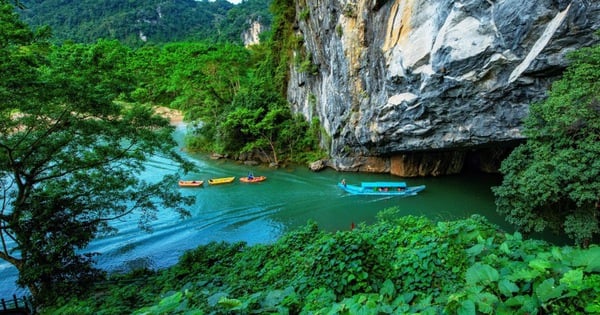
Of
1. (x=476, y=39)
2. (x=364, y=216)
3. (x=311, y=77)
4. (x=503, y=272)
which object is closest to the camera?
(x=503, y=272)

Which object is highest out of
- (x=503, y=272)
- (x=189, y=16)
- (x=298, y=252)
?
(x=189, y=16)

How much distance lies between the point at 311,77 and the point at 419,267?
1848 centimetres

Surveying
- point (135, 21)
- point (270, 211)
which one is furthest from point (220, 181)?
point (135, 21)

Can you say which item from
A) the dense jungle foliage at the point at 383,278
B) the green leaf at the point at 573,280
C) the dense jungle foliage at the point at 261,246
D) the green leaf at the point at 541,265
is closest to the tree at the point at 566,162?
the dense jungle foliage at the point at 261,246

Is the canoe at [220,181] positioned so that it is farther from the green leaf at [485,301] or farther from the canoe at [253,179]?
the green leaf at [485,301]

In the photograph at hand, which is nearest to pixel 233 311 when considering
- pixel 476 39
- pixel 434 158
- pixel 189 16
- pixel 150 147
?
pixel 150 147

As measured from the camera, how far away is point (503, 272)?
2.50 m

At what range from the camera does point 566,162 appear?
25.2ft

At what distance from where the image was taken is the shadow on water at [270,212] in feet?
37.9

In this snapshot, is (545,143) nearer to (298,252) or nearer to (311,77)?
(298,252)

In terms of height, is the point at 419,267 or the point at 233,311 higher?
the point at 233,311

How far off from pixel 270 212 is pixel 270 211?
10cm

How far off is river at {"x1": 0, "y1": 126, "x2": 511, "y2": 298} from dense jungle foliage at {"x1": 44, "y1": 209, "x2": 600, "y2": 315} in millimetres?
4235

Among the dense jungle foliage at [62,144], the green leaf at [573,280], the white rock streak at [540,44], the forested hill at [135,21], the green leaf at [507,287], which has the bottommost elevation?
the green leaf at [507,287]
